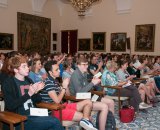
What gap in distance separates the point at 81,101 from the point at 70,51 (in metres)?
15.1

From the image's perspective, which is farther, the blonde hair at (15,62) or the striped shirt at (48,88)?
the striped shirt at (48,88)

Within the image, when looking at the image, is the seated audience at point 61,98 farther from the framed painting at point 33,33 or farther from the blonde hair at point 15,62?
the framed painting at point 33,33

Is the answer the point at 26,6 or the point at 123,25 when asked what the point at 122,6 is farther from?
the point at 26,6

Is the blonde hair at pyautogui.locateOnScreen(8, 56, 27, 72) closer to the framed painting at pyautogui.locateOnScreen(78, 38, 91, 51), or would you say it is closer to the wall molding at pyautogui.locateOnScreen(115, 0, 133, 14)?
the wall molding at pyautogui.locateOnScreen(115, 0, 133, 14)

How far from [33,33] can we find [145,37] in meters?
7.83

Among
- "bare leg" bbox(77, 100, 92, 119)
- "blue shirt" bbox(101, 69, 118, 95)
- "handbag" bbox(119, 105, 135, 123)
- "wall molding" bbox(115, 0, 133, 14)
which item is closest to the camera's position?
"bare leg" bbox(77, 100, 92, 119)

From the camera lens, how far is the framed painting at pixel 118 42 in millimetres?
16328

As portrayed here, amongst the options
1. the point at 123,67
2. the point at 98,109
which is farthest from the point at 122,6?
the point at 98,109

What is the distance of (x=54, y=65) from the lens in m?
4.09

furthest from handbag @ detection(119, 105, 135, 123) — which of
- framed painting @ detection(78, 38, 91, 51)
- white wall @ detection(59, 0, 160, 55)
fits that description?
framed painting @ detection(78, 38, 91, 51)

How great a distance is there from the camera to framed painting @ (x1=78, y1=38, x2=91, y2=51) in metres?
18.0

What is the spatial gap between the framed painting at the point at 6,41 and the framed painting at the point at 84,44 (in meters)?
5.71

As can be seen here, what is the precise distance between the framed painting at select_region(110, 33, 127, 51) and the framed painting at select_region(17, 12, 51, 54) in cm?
506

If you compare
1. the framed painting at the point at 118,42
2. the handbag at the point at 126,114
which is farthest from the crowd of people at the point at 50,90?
the framed painting at the point at 118,42
